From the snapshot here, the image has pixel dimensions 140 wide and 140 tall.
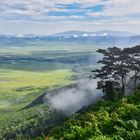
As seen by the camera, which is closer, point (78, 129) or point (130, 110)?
point (78, 129)

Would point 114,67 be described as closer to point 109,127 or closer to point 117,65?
point 117,65

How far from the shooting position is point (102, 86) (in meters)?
75.7

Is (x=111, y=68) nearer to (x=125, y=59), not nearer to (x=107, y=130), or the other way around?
(x=125, y=59)

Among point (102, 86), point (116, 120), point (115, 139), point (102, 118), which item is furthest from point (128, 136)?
point (102, 86)

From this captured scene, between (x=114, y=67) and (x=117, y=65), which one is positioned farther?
(x=117, y=65)

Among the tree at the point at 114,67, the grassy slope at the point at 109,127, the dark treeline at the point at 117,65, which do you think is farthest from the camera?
the dark treeline at the point at 117,65

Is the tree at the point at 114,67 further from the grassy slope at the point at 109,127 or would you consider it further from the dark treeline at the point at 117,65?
the grassy slope at the point at 109,127

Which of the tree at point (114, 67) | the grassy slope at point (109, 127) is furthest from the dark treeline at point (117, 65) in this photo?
the grassy slope at point (109, 127)

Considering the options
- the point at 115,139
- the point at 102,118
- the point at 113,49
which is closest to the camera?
the point at 115,139

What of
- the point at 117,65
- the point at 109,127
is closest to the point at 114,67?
the point at 117,65

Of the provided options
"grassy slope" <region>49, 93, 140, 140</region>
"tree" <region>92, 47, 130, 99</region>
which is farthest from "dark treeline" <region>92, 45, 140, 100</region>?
"grassy slope" <region>49, 93, 140, 140</region>

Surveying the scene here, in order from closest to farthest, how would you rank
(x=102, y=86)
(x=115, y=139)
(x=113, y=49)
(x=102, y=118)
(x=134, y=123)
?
(x=115, y=139) → (x=134, y=123) → (x=102, y=118) → (x=102, y=86) → (x=113, y=49)

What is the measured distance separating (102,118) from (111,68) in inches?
1603

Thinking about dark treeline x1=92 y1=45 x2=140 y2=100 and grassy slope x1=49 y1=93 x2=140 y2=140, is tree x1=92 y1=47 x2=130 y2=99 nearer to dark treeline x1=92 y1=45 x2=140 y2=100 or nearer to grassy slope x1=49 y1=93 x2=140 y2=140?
dark treeline x1=92 y1=45 x2=140 y2=100
